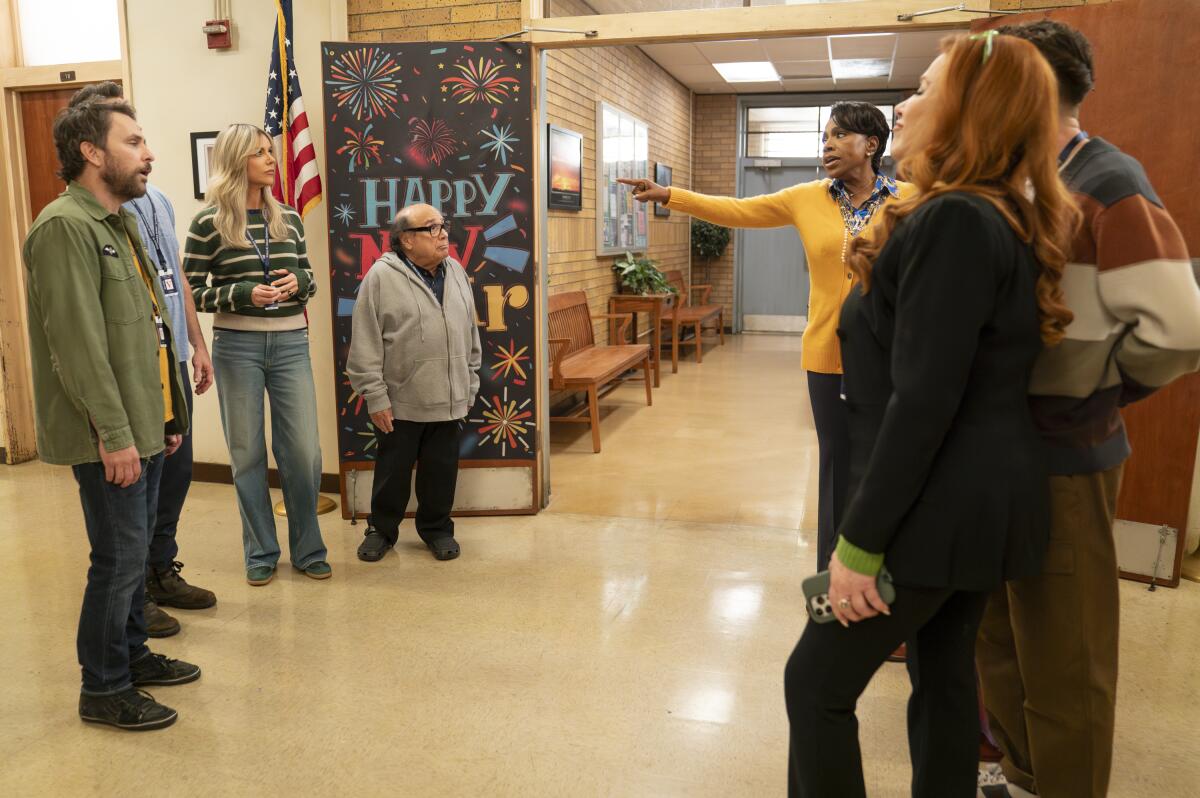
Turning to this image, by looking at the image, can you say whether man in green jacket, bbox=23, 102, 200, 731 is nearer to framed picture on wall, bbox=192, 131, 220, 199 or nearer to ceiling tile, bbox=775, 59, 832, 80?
framed picture on wall, bbox=192, 131, 220, 199

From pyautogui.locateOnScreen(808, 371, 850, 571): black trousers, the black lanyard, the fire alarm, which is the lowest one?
pyautogui.locateOnScreen(808, 371, 850, 571): black trousers

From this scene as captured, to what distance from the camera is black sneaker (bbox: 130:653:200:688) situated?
2.82 m

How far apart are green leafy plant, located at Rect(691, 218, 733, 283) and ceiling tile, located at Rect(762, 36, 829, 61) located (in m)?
2.57

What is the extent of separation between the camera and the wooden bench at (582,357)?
5.88 m

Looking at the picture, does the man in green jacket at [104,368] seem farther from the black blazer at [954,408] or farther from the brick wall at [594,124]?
the brick wall at [594,124]

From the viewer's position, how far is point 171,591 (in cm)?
340

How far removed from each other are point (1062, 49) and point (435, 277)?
2.71 m

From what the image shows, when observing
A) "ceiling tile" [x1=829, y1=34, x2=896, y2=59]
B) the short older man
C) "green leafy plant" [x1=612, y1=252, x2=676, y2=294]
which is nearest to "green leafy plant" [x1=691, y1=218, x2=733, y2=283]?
"ceiling tile" [x1=829, y1=34, x2=896, y2=59]

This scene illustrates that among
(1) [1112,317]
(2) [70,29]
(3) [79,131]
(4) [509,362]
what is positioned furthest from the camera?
(2) [70,29]

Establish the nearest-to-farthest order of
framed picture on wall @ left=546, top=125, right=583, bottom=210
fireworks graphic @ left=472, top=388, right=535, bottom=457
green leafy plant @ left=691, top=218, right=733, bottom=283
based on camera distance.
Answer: fireworks graphic @ left=472, top=388, right=535, bottom=457 < framed picture on wall @ left=546, top=125, right=583, bottom=210 < green leafy plant @ left=691, top=218, right=733, bottom=283

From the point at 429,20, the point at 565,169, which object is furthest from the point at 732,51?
the point at 429,20

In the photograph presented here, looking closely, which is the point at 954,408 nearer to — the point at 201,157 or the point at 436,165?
the point at 436,165

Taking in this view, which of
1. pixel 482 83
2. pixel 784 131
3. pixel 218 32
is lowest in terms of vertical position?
pixel 482 83

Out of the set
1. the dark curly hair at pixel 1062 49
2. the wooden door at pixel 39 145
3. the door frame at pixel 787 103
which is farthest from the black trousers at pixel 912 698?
the door frame at pixel 787 103
